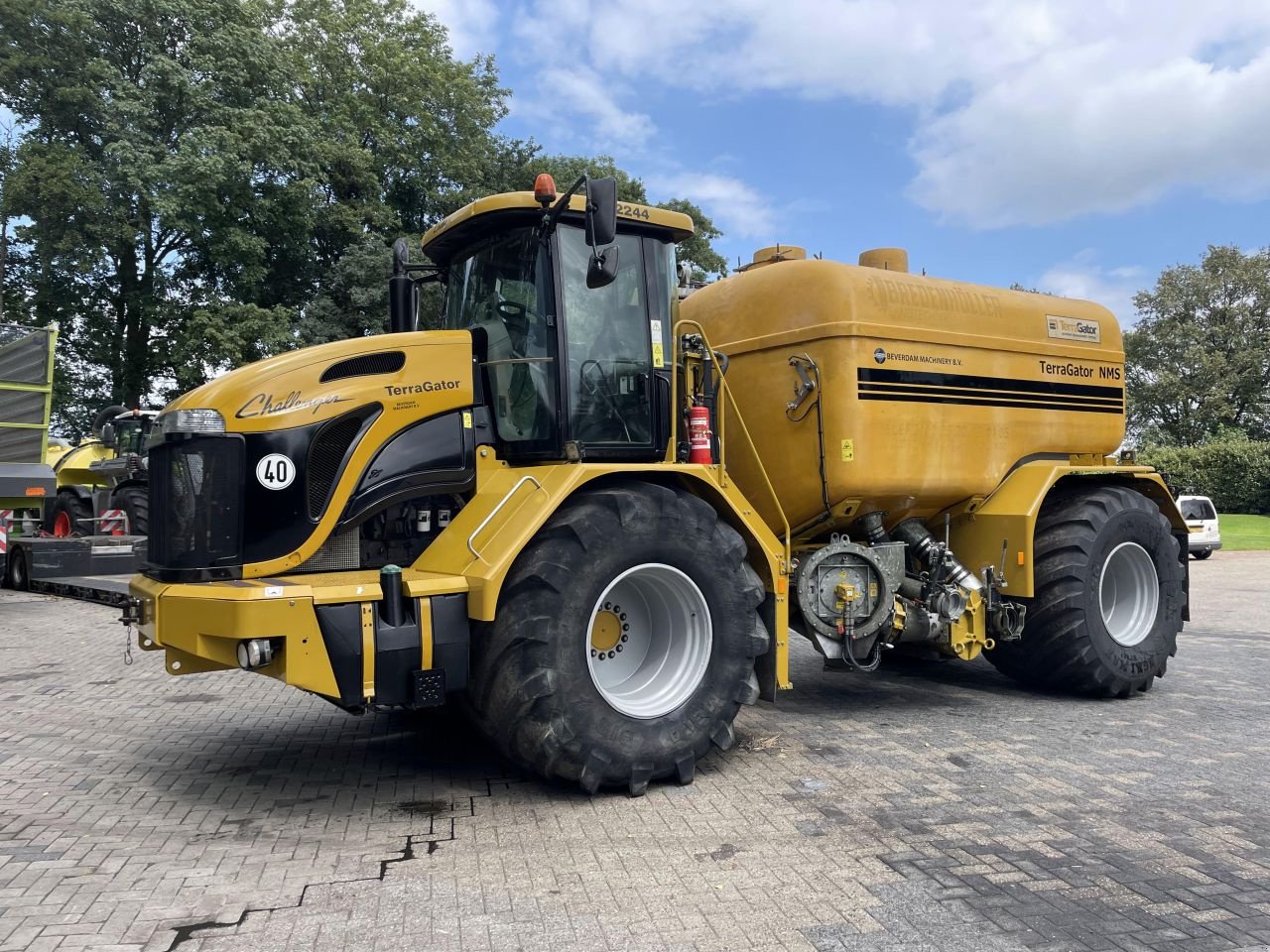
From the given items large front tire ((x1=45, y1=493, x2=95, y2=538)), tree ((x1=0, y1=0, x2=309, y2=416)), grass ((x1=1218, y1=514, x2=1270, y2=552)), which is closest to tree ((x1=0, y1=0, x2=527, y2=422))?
tree ((x1=0, y1=0, x2=309, y2=416))

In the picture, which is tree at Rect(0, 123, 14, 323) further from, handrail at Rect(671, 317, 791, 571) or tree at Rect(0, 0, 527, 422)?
handrail at Rect(671, 317, 791, 571)

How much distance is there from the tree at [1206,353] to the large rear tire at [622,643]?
4509 centimetres

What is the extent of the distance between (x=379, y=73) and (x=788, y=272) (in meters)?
27.1

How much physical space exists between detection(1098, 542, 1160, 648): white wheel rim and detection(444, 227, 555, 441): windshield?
4888mm

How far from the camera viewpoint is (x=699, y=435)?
18.8ft

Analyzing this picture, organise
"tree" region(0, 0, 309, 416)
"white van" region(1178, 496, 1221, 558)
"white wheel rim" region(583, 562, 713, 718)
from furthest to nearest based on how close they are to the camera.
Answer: "white van" region(1178, 496, 1221, 558) < "tree" region(0, 0, 309, 416) < "white wheel rim" region(583, 562, 713, 718)

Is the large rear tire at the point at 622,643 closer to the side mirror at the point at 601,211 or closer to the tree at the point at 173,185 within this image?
the side mirror at the point at 601,211

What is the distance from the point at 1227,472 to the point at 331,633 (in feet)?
137

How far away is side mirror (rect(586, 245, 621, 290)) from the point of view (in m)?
5.05

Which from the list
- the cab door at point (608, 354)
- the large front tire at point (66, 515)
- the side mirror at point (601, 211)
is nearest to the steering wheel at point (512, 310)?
the cab door at point (608, 354)

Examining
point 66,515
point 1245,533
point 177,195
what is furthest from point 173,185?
point 1245,533

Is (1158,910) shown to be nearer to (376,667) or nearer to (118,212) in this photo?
(376,667)

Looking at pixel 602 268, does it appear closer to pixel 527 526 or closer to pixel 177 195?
pixel 527 526

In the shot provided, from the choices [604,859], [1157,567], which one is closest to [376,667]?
[604,859]
